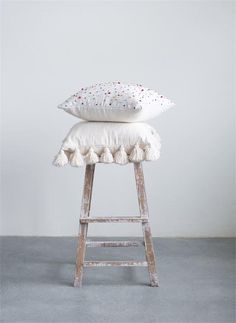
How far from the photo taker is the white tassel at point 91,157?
8.29 ft

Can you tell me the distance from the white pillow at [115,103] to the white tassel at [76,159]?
0.17 metres

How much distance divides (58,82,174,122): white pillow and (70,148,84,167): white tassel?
174 mm

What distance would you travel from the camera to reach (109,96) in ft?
8.25

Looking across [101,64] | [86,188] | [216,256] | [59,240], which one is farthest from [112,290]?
[101,64]

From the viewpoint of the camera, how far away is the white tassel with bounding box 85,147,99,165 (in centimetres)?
253

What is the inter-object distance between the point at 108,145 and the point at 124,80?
3.73 ft

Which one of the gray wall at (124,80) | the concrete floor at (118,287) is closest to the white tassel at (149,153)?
the concrete floor at (118,287)

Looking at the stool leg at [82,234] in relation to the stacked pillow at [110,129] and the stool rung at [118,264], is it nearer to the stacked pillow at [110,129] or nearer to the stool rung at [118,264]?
the stool rung at [118,264]

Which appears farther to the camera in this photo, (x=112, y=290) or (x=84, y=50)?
(x=84, y=50)

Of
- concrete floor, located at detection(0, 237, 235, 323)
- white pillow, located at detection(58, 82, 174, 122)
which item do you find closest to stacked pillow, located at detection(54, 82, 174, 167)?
white pillow, located at detection(58, 82, 174, 122)

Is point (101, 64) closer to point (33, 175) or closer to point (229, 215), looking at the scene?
point (33, 175)

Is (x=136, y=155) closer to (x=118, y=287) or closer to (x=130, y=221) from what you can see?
(x=130, y=221)

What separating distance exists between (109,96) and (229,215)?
4.99 feet

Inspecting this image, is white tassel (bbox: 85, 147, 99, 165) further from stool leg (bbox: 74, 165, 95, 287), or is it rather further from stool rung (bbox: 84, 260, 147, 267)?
stool rung (bbox: 84, 260, 147, 267)
